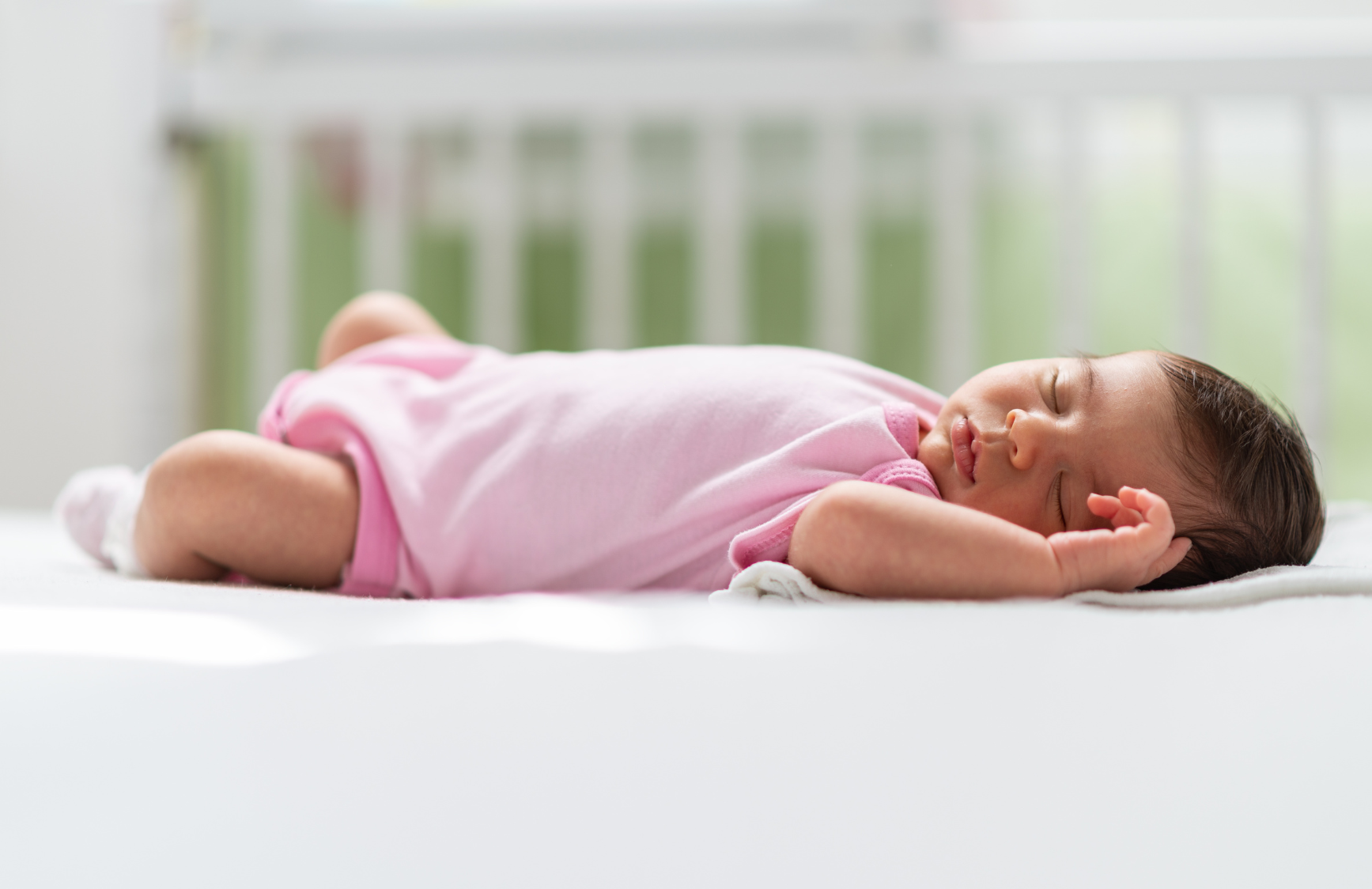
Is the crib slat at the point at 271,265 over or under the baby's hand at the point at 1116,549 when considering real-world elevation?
over

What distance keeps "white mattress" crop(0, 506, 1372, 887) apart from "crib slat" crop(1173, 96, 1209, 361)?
1.03 meters

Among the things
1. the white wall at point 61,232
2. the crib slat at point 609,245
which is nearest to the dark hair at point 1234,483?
the crib slat at point 609,245

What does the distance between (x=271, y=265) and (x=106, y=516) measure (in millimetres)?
734

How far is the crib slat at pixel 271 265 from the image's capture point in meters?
1.44

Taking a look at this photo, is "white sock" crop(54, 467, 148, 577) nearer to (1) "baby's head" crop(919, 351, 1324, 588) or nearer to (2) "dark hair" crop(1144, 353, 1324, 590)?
(1) "baby's head" crop(919, 351, 1324, 588)

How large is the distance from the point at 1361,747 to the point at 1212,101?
123cm

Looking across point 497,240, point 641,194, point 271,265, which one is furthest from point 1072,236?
point 271,265

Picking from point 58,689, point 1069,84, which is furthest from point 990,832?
point 1069,84

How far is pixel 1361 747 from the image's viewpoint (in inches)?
15.4

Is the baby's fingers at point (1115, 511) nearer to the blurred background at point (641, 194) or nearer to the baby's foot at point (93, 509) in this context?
the baby's foot at point (93, 509)

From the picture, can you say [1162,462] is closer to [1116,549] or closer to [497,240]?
[1116,549]

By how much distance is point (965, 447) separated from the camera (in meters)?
0.69

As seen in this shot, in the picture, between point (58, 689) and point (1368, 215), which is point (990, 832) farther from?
point (1368, 215)

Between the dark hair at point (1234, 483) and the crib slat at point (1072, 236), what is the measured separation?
2.40 ft
